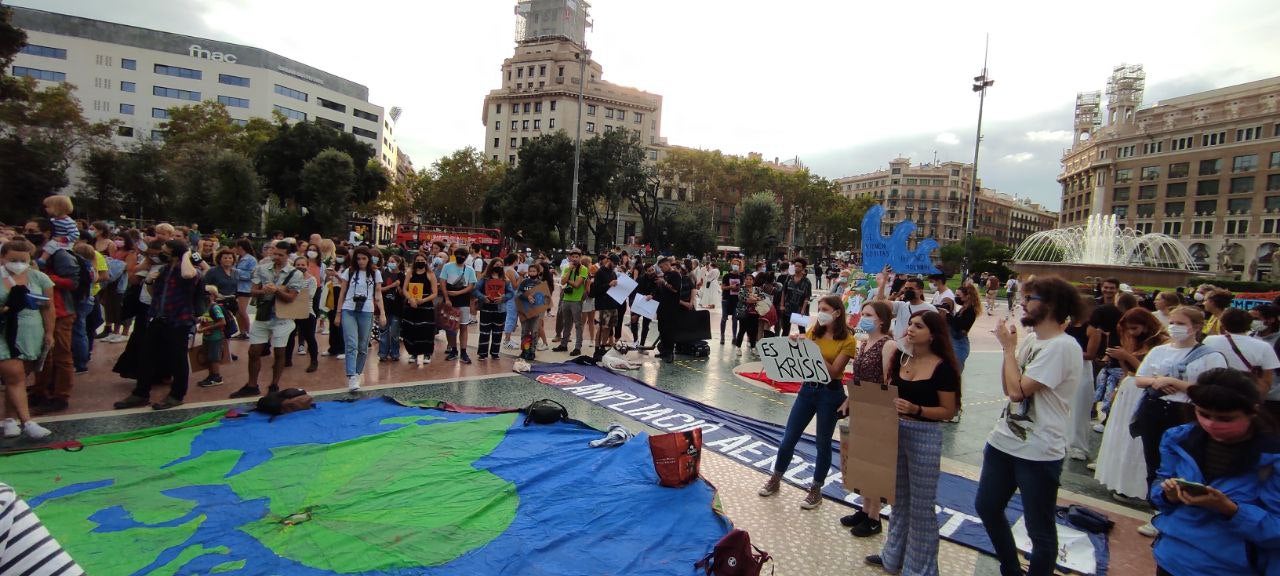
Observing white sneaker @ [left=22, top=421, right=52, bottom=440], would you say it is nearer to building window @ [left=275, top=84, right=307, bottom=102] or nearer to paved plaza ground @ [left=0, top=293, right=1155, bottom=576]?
paved plaza ground @ [left=0, top=293, right=1155, bottom=576]

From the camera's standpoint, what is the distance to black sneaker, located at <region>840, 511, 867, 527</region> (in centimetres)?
427

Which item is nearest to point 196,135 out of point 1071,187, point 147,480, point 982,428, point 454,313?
point 454,313

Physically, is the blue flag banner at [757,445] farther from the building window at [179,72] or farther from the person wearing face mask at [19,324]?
the building window at [179,72]

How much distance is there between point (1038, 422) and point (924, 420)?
59 centimetres

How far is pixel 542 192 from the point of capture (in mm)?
44250

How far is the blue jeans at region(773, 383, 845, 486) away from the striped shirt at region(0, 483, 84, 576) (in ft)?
13.4

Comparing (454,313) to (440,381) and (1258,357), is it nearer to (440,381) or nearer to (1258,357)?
(440,381)

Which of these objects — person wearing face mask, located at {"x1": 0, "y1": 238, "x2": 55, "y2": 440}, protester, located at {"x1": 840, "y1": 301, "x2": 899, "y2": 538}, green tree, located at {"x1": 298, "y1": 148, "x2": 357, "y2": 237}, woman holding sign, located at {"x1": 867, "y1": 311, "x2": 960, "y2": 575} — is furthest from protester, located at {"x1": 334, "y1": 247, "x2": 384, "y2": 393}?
green tree, located at {"x1": 298, "y1": 148, "x2": 357, "y2": 237}

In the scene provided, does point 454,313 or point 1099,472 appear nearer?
point 1099,472

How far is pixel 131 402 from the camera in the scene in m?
6.33

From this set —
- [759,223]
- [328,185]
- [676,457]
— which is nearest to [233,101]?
[328,185]

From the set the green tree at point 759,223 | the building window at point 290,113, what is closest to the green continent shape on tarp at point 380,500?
the green tree at point 759,223

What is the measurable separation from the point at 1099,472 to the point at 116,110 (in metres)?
89.3

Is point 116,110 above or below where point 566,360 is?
above
